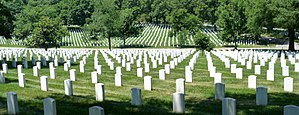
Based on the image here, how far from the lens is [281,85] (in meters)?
13.4

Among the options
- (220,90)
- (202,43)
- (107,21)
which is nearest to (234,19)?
(202,43)

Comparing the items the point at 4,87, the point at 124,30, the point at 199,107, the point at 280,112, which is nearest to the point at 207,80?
the point at 199,107

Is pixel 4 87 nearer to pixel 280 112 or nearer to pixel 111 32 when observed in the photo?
pixel 280 112

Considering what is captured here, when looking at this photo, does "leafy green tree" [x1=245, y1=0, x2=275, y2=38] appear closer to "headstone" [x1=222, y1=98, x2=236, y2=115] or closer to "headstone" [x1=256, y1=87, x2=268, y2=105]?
"headstone" [x1=256, y1=87, x2=268, y2=105]

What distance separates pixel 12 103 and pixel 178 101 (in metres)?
3.83

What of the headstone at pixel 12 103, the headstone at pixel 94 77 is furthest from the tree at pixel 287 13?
the headstone at pixel 12 103

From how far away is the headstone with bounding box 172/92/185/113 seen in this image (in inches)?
347

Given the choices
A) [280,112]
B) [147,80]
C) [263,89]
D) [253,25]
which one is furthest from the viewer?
[253,25]

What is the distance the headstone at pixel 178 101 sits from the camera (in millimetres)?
8812

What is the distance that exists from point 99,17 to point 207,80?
38213 mm

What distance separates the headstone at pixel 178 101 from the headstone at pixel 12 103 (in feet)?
11.9

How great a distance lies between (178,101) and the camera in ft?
29.1

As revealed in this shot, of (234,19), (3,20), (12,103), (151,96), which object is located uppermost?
(234,19)

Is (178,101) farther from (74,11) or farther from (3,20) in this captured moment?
(74,11)
